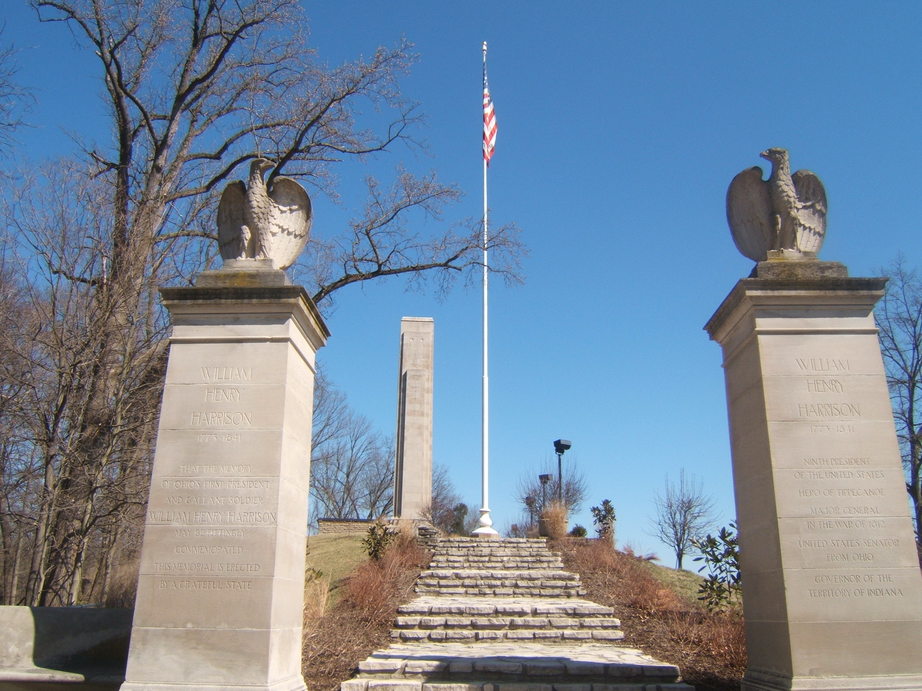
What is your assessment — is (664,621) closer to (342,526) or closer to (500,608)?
(500,608)

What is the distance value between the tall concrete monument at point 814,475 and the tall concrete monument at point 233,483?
13.8 ft

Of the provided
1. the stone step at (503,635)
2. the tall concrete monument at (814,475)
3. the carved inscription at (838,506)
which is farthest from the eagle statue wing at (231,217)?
the stone step at (503,635)

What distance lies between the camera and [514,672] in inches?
329

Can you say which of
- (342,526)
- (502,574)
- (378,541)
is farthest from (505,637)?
(342,526)

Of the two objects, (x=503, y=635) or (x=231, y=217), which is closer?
(x=231, y=217)

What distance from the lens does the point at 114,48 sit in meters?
14.6

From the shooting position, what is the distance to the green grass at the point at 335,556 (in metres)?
16.5

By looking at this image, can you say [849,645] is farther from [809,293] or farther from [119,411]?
[119,411]

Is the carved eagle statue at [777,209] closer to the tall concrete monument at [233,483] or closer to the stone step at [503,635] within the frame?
the tall concrete monument at [233,483]

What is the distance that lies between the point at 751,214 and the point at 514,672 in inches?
219

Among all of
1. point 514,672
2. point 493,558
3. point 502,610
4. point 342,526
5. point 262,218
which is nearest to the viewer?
point 262,218

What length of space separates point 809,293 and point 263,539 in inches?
212

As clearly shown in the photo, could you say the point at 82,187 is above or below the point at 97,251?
above

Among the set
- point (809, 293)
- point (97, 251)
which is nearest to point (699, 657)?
point (809, 293)
